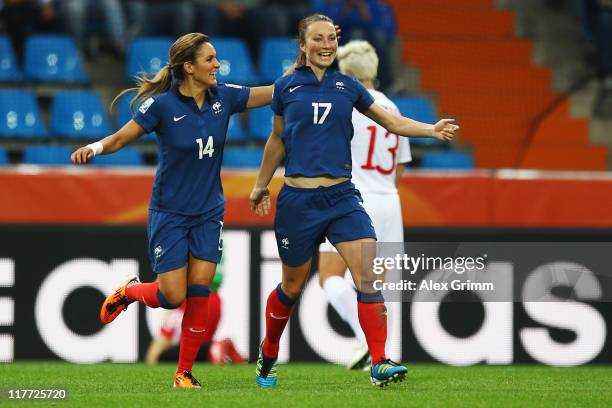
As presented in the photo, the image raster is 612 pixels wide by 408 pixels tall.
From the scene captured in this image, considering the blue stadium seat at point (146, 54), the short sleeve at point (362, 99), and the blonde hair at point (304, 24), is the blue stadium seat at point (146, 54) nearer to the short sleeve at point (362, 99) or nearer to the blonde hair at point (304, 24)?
the blonde hair at point (304, 24)

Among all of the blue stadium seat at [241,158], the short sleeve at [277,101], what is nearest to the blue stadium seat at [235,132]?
the blue stadium seat at [241,158]

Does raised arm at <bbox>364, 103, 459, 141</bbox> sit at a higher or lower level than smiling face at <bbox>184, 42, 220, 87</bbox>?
lower

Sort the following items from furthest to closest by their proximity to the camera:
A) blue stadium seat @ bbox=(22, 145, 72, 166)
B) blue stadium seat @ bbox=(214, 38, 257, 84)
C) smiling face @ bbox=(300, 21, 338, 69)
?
blue stadium seat @ bbox=(214, 38, 257, 84) < blue stadium seat @ bbox=(22, 145, 72, 166) < smiling face @ bbox=(300, 21, 338, 69)

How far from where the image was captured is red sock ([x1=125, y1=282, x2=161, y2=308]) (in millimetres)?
7587

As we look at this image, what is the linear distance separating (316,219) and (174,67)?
1.23 m

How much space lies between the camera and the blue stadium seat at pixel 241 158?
41.0 feet

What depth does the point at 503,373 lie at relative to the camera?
29.6 feet

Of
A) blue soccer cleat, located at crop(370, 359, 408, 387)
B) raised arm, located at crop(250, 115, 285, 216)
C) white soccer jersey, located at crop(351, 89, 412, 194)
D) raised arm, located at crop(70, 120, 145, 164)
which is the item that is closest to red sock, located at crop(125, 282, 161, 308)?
raised arm, located at crop(250, 115, 285, 216)

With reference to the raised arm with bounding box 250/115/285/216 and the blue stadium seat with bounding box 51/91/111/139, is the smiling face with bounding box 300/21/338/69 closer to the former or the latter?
the raised arm with bounding box 250/115/285/216

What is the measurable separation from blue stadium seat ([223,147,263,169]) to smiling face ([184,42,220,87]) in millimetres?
4978

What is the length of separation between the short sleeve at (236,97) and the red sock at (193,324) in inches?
43.5

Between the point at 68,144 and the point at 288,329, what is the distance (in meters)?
3.67

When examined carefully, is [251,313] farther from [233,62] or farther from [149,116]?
[233,62]

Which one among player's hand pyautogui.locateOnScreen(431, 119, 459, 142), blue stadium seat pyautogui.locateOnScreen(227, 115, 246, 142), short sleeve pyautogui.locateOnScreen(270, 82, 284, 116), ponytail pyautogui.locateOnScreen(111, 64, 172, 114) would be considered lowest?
blue stadium seat pyautogui.locateOnScreen(227, 115, 246, 142)
